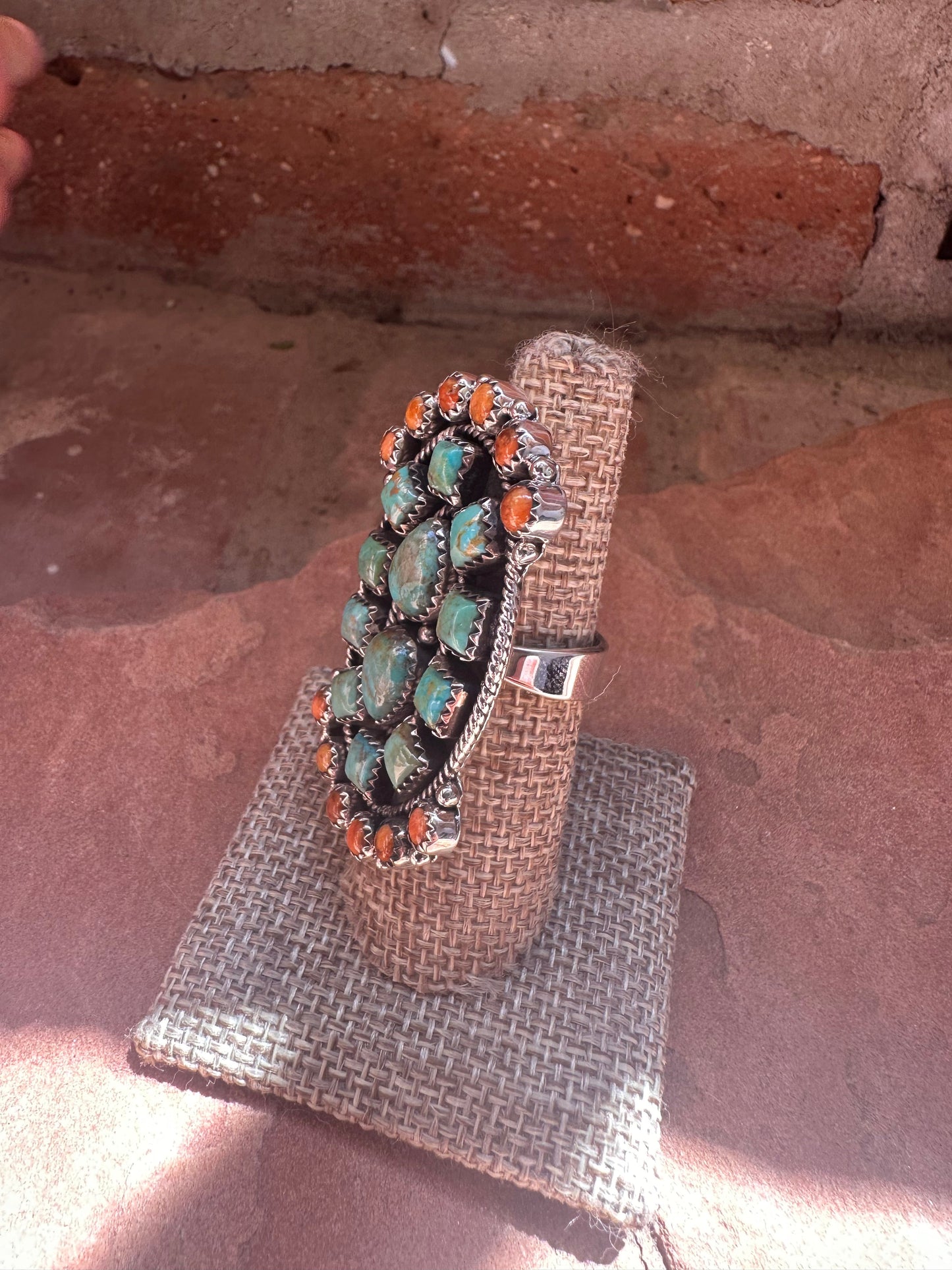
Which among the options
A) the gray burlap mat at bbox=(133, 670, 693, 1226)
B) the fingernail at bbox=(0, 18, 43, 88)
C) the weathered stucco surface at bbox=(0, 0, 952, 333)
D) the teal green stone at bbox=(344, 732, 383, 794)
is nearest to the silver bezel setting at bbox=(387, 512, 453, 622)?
the teal green stone at bbox=(344, 732, 383, 794)

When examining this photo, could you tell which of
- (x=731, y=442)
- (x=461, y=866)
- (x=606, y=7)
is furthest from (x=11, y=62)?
(x=461, y=866)

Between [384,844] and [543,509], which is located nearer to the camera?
[543,509]

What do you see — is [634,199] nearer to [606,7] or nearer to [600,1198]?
[606,7]

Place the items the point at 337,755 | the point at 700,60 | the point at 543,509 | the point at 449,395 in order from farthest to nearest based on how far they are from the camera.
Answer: the point at 700,60
the point at 337,755
the point at 449,395
the point at 543,509

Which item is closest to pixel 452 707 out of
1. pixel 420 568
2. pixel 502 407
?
pixel 420 568

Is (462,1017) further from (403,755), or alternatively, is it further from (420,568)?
(420,568)

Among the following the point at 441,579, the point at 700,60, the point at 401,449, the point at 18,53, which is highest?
the point at 700,60

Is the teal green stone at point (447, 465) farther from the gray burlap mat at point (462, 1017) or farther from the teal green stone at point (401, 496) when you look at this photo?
the gray burlap mat at point (462, 1017)
